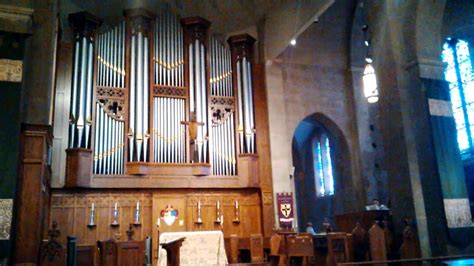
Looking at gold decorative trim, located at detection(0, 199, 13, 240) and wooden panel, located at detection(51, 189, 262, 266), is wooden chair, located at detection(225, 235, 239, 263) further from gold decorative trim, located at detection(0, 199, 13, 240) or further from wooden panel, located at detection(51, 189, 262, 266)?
gold decorative trim, located at detection(0, 199, 13, 240)

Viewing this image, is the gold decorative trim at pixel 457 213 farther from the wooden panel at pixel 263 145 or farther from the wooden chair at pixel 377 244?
the wooden panel at pixel 263 145

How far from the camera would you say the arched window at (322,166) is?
1644 cm

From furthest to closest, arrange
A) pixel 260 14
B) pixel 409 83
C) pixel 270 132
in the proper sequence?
pixel 260 14 < pixel 270 132 < pixel 409 83

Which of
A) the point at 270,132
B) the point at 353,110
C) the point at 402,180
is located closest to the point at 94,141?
the point at 270,132

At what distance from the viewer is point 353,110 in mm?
13953

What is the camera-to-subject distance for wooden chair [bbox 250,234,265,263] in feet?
31.1

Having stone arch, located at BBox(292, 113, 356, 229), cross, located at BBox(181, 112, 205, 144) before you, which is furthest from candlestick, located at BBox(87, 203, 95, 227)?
stone arch, located at BBox(292, 113, 356, 229)

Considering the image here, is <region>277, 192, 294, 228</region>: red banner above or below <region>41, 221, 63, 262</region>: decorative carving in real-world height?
above

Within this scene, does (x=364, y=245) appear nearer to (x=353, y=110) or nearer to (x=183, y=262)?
(x=183, y=262)

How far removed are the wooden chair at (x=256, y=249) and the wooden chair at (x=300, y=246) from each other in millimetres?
1893

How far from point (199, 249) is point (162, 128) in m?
3.56

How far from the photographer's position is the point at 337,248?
7.91 m

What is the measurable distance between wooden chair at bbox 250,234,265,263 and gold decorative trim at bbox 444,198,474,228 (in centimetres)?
387

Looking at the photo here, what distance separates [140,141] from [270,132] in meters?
3.58
